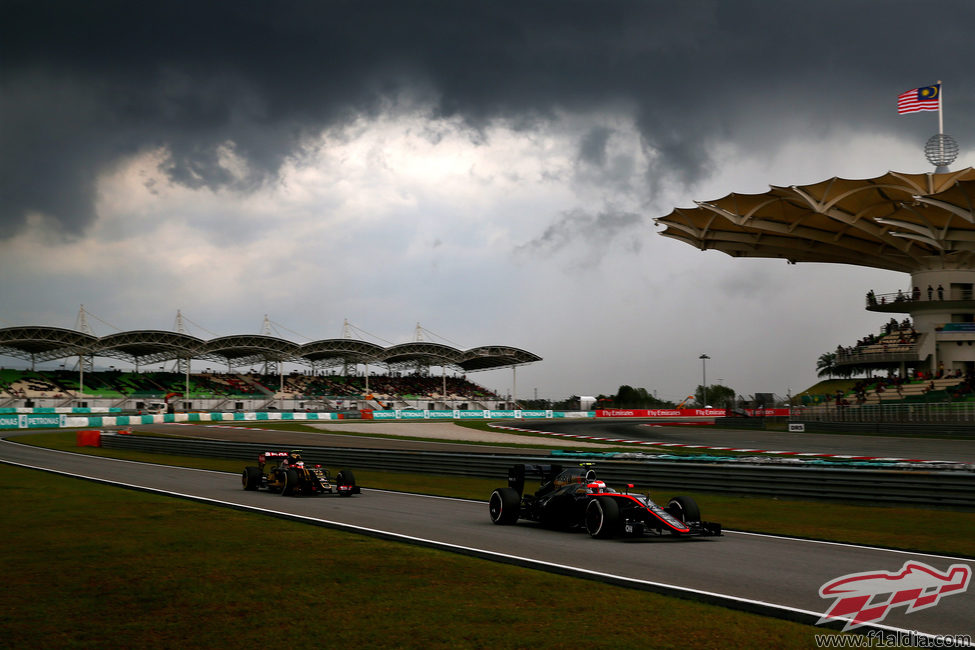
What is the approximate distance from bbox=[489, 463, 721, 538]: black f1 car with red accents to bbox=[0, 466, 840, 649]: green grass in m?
2.94

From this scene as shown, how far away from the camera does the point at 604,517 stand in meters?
12.3

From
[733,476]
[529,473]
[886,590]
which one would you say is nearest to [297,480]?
[529,473]

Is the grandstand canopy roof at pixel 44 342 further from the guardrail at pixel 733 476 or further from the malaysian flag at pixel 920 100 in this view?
the malaysian flag at pixel 920 100

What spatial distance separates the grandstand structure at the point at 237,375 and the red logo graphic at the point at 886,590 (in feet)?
262

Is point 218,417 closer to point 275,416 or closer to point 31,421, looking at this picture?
point 275,416

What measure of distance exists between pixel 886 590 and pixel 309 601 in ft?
20.0

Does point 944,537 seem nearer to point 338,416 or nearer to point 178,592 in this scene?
point 178,592

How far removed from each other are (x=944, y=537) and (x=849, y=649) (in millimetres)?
7982

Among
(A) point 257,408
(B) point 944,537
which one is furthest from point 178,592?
(A) point 257,408

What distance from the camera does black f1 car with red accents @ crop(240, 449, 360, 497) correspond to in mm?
19156

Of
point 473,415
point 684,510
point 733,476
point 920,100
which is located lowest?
point 473,415

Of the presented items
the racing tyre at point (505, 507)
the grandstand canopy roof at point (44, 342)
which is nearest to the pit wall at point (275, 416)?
the grandstand canopy roof at point (44, 342)

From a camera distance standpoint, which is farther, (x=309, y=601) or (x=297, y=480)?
(x=297, y=480)

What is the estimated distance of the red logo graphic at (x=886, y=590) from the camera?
7.44 metres
